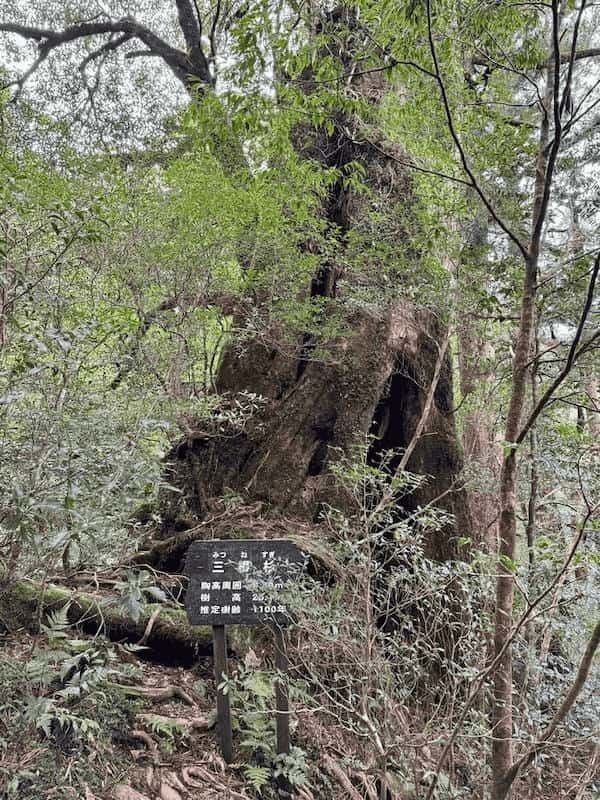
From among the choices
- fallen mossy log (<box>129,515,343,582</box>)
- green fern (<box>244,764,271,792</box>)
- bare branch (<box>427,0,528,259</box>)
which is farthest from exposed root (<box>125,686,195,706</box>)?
bare branch (<box>427,0,528,259</box>)

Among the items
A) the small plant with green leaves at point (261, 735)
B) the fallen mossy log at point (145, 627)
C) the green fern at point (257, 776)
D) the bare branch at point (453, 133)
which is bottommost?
the green fern at point (257, 776)

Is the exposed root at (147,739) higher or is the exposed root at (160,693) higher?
the exposed root at (160,693)

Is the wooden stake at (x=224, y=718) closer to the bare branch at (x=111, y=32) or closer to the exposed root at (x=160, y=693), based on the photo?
the exposed root at (x=160, y=693)

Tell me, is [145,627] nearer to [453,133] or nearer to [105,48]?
[453,133]

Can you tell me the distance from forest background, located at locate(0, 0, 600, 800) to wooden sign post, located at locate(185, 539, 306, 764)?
15cm

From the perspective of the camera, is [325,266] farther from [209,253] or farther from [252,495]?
[252,495]

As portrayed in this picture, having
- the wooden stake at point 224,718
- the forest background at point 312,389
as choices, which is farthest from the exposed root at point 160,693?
the wooden stake at point 224,718

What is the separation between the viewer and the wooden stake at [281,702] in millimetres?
2918

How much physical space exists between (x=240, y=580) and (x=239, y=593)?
0.07 m

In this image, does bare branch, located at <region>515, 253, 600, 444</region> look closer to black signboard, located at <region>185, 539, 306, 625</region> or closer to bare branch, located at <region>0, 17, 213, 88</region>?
black signboard, located at <region>185, 539, 306, 625</region>

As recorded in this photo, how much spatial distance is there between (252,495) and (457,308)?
102 inches

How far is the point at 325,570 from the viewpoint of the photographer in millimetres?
4262

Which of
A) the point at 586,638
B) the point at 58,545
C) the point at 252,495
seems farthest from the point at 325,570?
the point at 58,545

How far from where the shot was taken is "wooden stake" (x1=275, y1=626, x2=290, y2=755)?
2.92m
